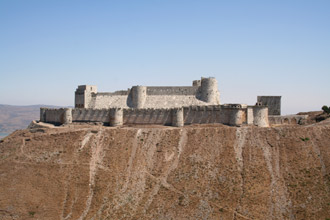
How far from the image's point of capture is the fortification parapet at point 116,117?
65.4m

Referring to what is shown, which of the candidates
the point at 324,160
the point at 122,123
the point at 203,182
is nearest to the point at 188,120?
the point at 122,123

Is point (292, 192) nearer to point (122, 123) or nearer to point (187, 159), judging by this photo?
point (187, 159)

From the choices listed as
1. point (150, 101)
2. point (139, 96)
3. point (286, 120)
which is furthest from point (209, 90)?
point (286, 120)

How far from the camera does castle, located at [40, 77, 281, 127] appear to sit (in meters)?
63.8

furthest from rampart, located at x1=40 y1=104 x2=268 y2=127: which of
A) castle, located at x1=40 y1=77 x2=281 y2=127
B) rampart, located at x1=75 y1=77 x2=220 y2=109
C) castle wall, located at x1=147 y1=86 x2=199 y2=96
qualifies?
castle wall, located at x1=147 y1=86 x2=199 y2=96

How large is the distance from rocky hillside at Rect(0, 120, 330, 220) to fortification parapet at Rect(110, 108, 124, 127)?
386 centimetres

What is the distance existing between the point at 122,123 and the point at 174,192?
68.6 feet

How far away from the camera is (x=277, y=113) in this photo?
7669cm

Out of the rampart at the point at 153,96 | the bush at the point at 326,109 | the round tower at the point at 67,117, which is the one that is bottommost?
the round tower at the point at 67,117

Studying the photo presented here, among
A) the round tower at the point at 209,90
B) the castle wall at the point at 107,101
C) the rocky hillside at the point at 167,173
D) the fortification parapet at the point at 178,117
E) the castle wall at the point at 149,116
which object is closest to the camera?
the rocky hillside at the point at 167,173

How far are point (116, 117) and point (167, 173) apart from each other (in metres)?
17.2

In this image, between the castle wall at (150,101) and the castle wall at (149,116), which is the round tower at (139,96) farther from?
the castle wall at (149,116)

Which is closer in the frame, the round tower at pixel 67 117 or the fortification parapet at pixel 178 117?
the fortification parapet at pixel 178 117

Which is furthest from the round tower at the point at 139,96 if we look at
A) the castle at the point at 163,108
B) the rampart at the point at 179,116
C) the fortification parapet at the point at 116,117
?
the fortification parapet at the point at 116,117
